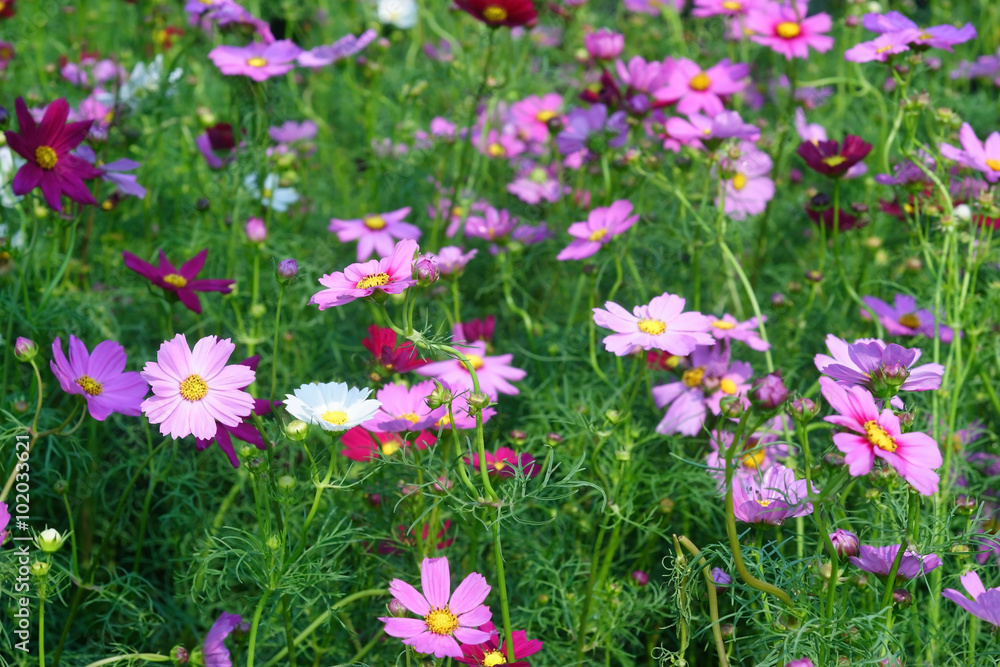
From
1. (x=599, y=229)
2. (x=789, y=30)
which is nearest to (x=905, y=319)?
(x=599, y=229)

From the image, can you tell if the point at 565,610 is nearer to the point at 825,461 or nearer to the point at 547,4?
the point at 825,461

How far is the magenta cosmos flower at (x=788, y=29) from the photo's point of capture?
1.83 metres

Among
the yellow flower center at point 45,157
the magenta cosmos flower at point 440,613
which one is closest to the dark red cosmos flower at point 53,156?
the yellow flower center at point 45,157

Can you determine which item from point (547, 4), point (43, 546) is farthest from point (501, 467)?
point (547, 4)

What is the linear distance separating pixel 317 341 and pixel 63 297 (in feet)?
1.55

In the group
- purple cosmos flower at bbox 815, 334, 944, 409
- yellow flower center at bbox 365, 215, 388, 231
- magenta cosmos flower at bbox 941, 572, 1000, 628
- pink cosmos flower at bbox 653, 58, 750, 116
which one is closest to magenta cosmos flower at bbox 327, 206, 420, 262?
yellow flower center at bbox 365, 215, 388, 231

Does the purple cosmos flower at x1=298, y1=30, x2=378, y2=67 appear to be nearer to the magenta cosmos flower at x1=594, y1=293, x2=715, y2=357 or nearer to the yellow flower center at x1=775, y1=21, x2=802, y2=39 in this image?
the yellow flower center at x1=775, y1=21, x2=802, y2=39

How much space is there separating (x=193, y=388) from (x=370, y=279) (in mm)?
237

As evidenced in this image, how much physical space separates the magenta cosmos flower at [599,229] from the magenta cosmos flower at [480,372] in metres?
0.20

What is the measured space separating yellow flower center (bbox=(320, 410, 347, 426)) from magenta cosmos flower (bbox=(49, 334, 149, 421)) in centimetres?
27

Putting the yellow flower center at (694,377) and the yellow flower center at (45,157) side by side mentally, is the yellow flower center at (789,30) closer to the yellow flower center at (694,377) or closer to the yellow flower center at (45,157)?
the yellow flower center at (694,377)

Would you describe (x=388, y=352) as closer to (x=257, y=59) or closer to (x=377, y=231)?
(x=377, y=231)

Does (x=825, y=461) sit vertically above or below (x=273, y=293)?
above

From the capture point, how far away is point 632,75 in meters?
1.81
